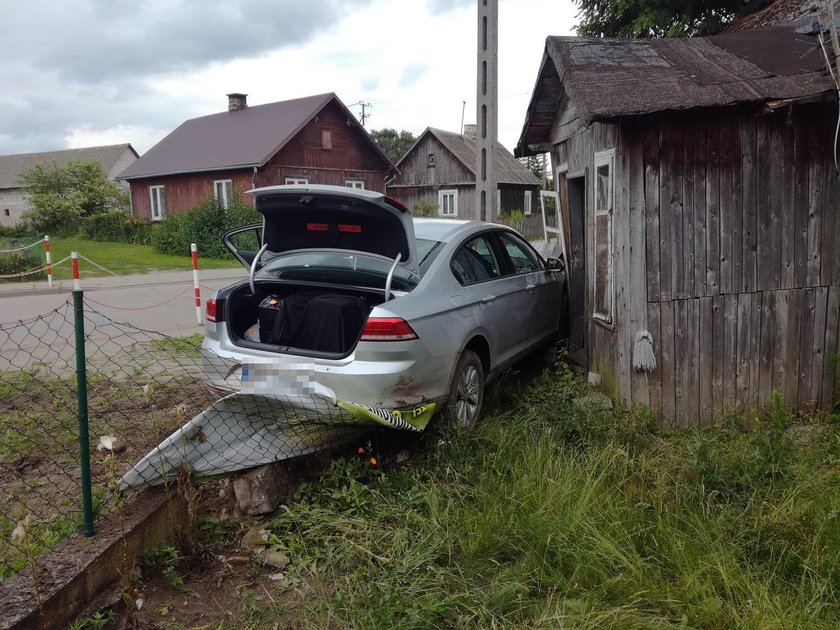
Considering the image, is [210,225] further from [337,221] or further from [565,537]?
[565,537]

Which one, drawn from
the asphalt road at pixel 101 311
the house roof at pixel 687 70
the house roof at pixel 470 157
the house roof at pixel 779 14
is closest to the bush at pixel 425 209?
the house roof at pixel 470 157

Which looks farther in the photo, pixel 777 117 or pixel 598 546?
pixel 777 117

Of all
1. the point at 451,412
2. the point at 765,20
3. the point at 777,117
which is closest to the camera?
the point at 451,412

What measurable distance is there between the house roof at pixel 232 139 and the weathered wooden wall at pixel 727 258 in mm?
22942

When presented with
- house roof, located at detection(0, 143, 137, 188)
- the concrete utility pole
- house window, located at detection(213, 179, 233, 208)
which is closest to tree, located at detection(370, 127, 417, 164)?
house roof, located at detection(0, 143, 137, 188)

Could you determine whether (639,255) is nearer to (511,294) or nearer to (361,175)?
(511,294)

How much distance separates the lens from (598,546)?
136 inches

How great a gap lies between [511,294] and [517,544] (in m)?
2.87

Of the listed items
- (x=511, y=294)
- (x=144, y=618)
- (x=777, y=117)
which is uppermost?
(x=777, y=117)

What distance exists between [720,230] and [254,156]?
2417 centimetres

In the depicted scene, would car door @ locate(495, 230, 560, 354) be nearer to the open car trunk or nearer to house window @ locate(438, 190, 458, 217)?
the open car trunk

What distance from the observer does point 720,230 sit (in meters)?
5.70

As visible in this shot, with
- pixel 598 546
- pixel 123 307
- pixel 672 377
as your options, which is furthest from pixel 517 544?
pixel 123 307

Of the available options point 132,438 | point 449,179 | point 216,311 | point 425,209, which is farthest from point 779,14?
point 449,179
